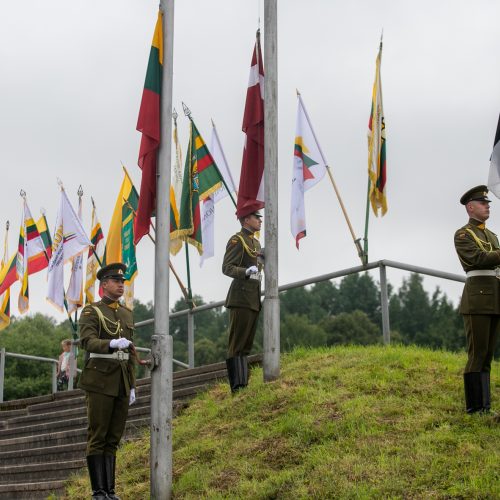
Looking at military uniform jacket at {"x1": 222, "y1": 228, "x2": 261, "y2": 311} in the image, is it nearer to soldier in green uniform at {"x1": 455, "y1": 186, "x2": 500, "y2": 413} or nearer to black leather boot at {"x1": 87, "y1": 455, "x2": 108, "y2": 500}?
soldier in green uniform at {"x1": 455, "y1": 186, "x2": 500, "y2": 413}

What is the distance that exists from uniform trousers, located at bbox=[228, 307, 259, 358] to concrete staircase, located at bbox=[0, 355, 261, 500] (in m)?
1.07

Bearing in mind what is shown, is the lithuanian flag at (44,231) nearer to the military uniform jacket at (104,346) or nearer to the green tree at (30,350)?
the military uniform jacket at (104,346)

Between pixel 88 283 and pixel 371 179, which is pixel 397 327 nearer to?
pixel 88 283

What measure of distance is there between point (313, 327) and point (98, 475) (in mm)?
49426

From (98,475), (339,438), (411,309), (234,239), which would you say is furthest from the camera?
(411,309)

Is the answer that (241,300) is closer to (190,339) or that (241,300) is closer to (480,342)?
(480,342)

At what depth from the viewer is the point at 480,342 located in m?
10.0

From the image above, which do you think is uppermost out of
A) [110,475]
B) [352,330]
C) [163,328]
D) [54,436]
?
[352,330]

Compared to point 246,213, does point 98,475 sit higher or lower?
lower

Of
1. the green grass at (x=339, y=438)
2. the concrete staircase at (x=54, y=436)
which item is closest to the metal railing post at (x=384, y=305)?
the green grass at (x=339, y=438)

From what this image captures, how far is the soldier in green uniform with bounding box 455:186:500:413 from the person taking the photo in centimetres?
989

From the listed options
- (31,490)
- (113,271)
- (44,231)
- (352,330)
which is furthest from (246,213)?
(352,330)

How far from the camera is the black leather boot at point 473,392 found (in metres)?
9.84

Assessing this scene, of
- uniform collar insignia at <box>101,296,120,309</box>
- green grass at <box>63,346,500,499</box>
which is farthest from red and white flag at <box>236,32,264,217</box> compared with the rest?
uniform collar insignia at <box>101,296,120,309</box>
